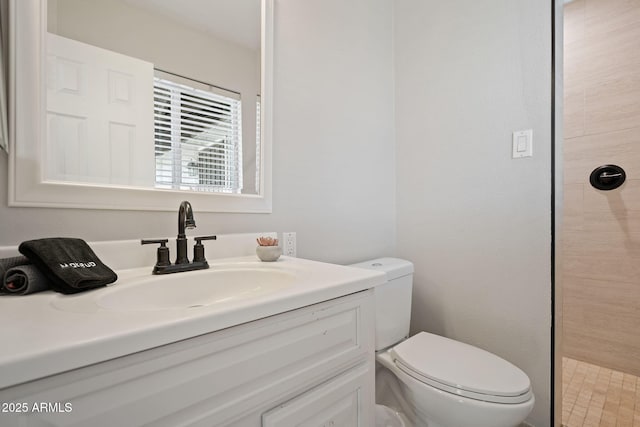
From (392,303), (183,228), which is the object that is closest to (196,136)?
(183,228)

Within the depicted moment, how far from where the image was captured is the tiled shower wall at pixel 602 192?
5.30 ft

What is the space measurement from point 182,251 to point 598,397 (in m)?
2.11

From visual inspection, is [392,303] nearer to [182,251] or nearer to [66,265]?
[182,251]

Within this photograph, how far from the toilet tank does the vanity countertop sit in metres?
0.61

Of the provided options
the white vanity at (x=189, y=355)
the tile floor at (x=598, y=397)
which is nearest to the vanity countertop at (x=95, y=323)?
the white vanity at (x=189, y=355)

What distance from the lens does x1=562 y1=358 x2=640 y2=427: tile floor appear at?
1320mm

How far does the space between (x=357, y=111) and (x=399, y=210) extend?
60 centimetres

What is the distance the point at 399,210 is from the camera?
1.67 meters

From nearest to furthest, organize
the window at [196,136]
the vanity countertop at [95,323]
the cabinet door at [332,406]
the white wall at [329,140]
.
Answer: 1. the vanity countertop at [95,323]
2. the cabinet door at [332,406]
3. the window at [196,136]
4. the white wall at [329,140]

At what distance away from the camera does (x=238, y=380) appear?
480mm

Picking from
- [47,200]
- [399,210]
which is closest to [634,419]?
[399,210]

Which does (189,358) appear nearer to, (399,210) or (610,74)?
(399,210)

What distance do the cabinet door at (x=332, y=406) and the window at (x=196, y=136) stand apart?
72 centimetres

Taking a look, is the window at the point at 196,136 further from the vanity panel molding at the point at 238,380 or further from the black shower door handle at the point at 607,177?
the black shower door handle at the point at 607,177
